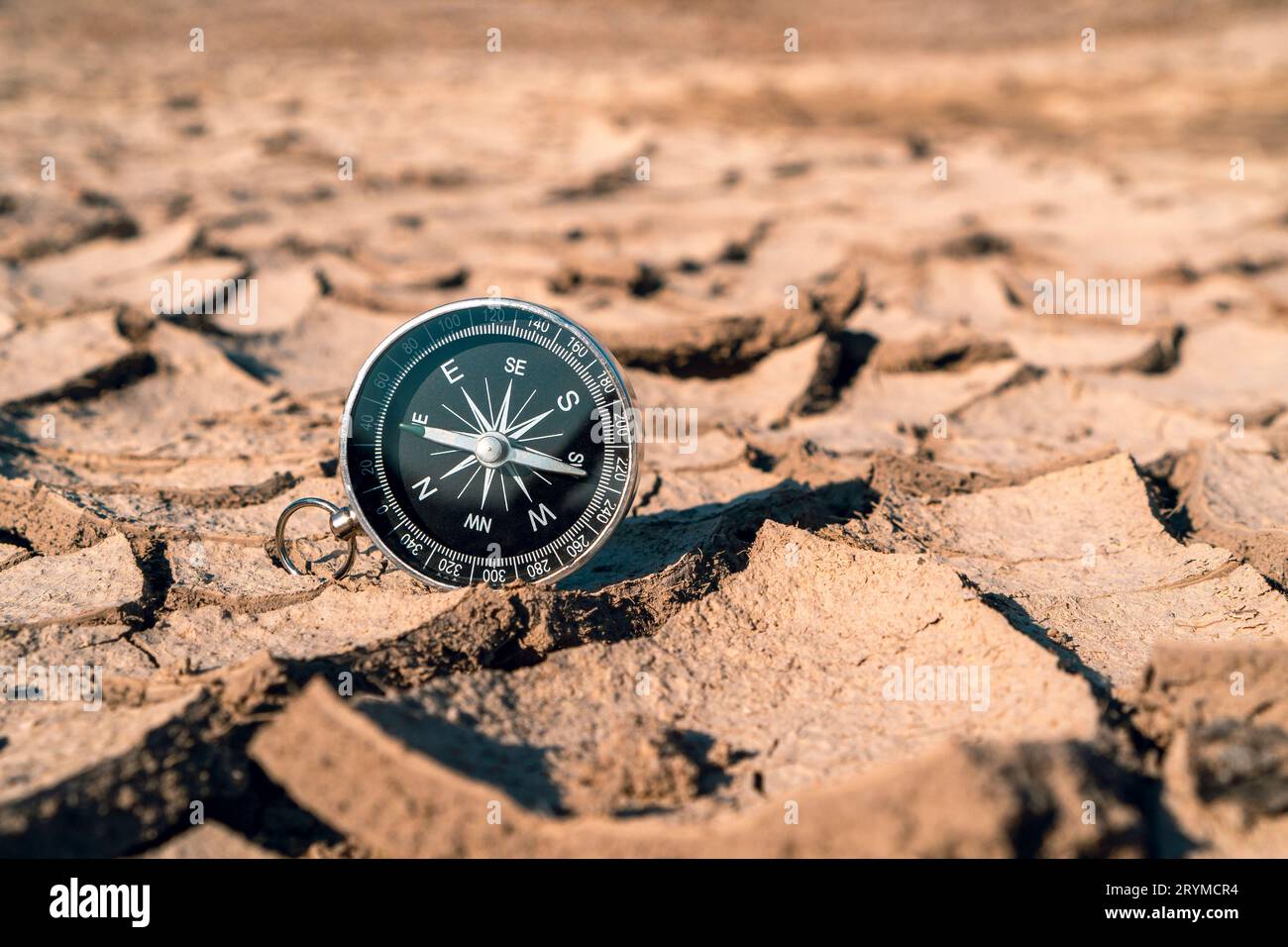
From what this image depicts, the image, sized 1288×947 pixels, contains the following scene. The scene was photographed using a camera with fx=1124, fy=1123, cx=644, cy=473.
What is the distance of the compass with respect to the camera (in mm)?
2781

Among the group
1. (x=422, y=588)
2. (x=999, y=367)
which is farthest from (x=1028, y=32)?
(x=422, y=588)

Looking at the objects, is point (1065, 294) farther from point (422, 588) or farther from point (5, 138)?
point (5, 138)

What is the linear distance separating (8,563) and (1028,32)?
11.8 m

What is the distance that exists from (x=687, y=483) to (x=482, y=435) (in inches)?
45.9

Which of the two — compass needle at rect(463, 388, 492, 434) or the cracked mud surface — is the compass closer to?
compass needle at rect(463, 388, 492, 434)

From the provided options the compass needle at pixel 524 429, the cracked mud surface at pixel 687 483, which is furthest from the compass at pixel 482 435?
the cracked mud surface at pixel 687 483

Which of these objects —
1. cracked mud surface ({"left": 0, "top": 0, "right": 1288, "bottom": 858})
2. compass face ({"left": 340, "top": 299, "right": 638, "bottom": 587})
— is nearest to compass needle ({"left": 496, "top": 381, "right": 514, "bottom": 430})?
compass face ({"left": 340, "top": 299, "right": 638, "bottom": 587})

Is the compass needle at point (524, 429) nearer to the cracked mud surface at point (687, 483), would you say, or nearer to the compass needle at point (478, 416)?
the compass needle at point (478, 416)

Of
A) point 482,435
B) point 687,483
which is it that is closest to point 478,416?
point 482,435

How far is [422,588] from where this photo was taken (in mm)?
2924

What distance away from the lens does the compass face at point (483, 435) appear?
2781mm

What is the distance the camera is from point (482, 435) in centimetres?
277

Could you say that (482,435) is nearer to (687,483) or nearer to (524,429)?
(524,429)

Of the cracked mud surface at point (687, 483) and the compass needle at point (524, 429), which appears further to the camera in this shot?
the compass needle at point (524, 429)
